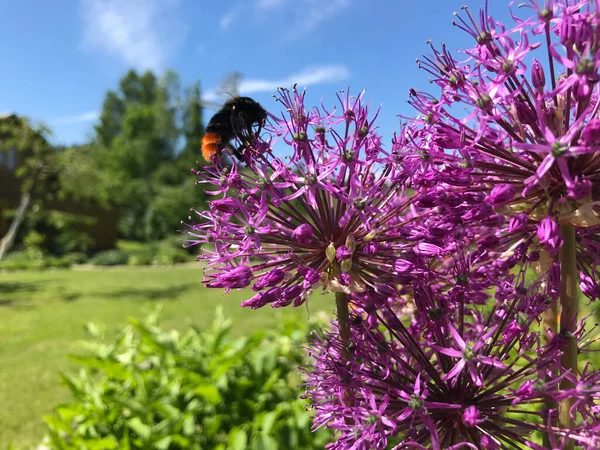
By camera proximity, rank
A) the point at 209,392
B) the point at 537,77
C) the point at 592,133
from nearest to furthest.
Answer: the point at 592,133
the point at 537,77
the point at 209,392

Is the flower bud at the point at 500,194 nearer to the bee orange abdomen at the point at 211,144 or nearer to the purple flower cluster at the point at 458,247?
the purple flower cluster at the point at 458,247

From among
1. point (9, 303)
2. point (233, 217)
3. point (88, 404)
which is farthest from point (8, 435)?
point (9, 303)

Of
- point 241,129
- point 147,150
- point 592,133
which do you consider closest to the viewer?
point 592,133

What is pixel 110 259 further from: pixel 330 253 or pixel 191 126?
pixel 191 126

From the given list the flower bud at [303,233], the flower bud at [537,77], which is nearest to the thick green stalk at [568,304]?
the flower bud at [537,77]

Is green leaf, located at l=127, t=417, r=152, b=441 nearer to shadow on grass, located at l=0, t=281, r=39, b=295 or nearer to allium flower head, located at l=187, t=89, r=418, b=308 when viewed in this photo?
allium flower head, located at l=187, t=89, r=418, b=308

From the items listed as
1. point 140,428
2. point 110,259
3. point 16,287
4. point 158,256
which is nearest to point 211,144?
point 140,428

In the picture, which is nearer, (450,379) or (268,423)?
(450,379)
